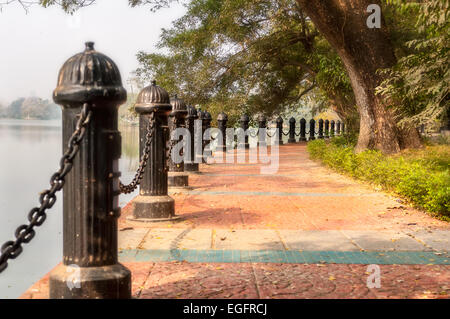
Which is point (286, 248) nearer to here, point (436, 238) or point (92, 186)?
point (436, 238)

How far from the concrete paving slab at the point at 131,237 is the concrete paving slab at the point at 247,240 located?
0.82 meters

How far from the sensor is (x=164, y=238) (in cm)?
573

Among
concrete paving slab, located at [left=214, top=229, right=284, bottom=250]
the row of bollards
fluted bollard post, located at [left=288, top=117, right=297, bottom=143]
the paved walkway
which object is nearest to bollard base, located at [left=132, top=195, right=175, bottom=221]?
the paved walkway

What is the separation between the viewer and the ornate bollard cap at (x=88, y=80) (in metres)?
2.97

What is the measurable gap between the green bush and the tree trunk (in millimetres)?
621

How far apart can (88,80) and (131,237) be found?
3036 millimetres

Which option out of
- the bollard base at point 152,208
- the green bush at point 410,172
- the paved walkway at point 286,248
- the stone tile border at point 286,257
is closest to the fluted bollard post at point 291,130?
the green bush at point 410,172

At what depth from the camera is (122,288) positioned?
3.19 meters

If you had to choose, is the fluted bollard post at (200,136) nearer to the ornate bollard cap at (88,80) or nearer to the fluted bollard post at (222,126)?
the fluted bollard post at (222,126)

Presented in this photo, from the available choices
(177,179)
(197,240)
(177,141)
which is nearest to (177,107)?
(177,141)

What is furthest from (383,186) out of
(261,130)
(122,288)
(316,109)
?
(316,109)

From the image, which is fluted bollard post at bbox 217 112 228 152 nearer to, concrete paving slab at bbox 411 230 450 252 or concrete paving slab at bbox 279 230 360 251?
concrete paving slab at bbox 279 230 360 251

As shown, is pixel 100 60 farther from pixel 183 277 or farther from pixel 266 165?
pixel 266 165
